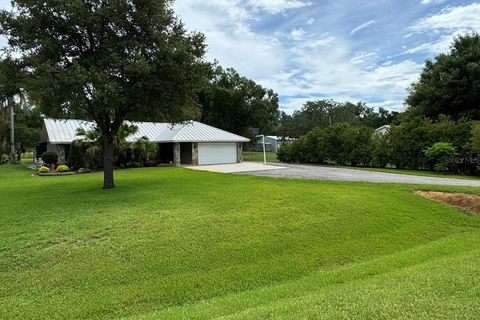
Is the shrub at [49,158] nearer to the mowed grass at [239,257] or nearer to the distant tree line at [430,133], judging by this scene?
the mowed grass at [239,257]

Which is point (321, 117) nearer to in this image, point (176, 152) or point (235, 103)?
point (235, 103)

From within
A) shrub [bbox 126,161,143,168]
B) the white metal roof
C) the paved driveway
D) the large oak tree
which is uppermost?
the large oak tree

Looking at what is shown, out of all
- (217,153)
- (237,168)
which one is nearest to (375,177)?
(237,168)

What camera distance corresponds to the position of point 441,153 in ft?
67.0

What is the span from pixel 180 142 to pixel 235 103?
15.0 metres

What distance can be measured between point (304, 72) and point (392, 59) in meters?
8.02

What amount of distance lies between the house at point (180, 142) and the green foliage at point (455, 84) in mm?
16089

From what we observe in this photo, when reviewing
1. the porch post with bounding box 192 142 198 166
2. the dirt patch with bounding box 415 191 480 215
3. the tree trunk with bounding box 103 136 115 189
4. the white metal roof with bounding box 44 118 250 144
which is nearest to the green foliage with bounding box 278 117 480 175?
the white metal roof with bounding box 44 118 250 144

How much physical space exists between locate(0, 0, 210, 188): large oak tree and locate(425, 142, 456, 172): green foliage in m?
14.9

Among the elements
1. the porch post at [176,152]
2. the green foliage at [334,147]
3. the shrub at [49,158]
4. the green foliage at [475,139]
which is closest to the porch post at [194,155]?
the porch post at [176,152]

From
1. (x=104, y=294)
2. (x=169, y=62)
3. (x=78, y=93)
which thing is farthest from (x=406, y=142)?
(x=104, y=294)

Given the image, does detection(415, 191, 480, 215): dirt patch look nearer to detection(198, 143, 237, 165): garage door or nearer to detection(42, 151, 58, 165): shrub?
detection(198, 143, 237, 165): garage door

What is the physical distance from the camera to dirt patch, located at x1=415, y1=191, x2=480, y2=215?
10.3 metres

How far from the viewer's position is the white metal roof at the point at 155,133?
27359 mm
